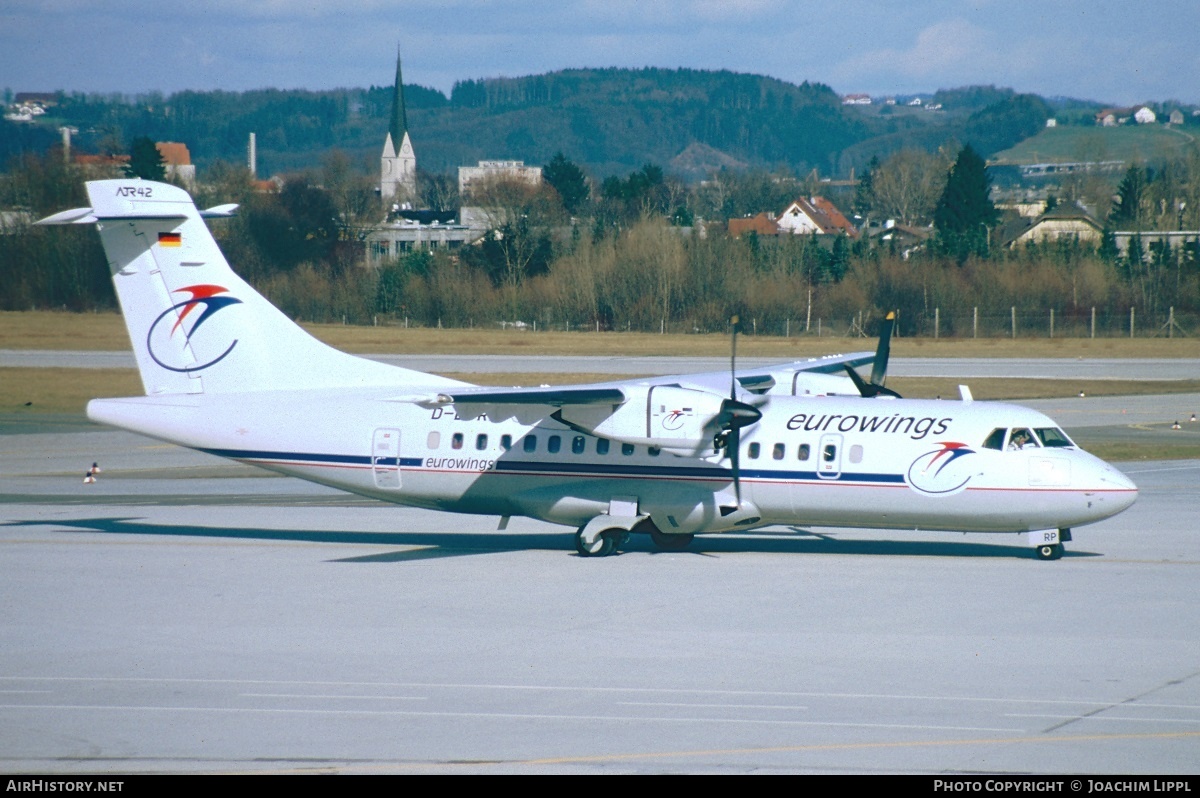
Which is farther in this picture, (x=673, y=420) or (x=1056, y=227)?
(x=1056, y=227)

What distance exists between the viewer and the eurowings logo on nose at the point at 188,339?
23734 mm

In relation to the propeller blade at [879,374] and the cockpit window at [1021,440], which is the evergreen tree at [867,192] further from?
the cockpit window at [1021,440]

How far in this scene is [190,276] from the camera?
23781mm

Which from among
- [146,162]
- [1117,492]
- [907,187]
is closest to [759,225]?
[907,187]

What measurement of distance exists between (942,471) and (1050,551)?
2.49 meters

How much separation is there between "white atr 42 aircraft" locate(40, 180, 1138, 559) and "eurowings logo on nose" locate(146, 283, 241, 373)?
3cm

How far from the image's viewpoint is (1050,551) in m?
21.7

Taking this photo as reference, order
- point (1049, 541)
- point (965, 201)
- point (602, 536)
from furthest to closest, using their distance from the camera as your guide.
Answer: point (965, 201), point (602, 536), point (1049, 541)

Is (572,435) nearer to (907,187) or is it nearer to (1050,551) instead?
(1050,551)

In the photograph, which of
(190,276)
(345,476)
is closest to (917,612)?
(345,476)

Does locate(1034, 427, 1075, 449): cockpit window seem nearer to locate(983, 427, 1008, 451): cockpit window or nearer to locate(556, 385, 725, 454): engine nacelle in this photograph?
locate(983, 427, 1008, 451): cockpit window

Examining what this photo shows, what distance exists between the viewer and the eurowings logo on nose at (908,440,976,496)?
21078 mm

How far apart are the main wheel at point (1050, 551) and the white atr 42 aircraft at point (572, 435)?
0.08 feet

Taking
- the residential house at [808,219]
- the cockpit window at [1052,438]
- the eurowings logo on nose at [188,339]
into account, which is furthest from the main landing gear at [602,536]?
the residential house at [808,219]
